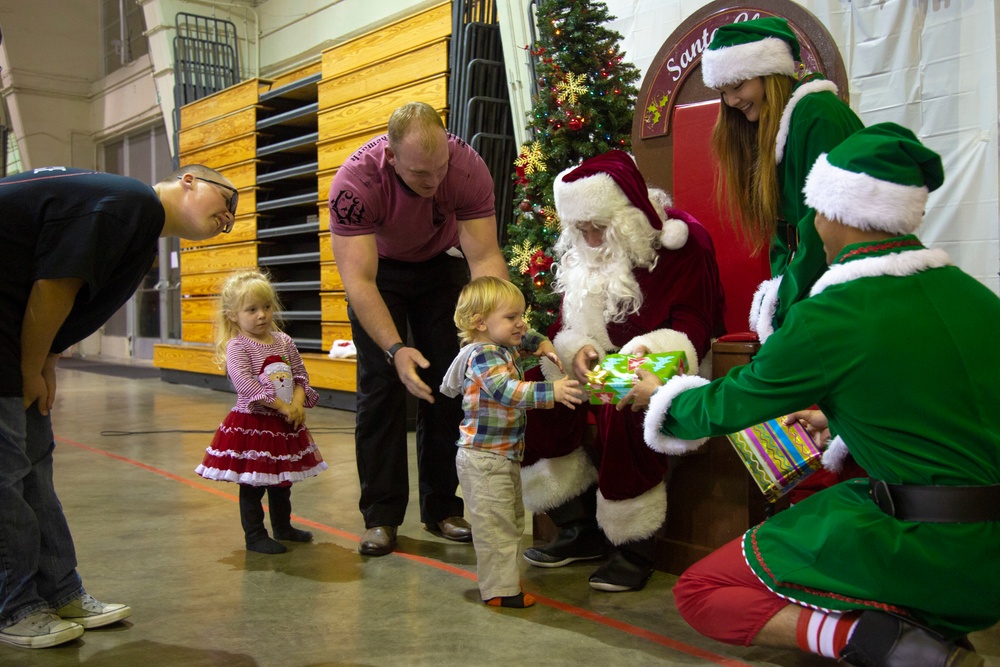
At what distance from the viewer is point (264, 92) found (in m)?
8.87

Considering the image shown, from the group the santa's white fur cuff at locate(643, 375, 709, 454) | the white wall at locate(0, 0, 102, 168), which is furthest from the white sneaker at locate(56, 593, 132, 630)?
the white wall at locate(0, 0, 102, 168)

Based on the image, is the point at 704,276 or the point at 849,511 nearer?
the point at 849,511

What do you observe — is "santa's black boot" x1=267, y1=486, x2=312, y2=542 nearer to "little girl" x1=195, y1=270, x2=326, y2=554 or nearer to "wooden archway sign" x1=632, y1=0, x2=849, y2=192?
"little girl" x1=195, y1=270, x2=326, y2=554

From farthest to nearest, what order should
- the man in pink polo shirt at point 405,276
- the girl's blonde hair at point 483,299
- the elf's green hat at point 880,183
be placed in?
the man in pink polo shirt at point 405,276 < the girl's blonde hair at point 483,299 < the elf's green hat at point 880,183

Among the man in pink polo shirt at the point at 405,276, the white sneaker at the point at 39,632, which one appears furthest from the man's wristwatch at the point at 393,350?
the white sneaker at the point at 39,632

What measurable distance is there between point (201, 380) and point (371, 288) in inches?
278

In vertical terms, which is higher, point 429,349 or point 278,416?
point 429,349

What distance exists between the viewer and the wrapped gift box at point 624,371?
2285 mm

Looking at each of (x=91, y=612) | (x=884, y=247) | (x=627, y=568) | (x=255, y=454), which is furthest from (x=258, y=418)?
(x=884, y=247)

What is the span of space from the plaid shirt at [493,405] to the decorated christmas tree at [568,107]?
201 centimetres

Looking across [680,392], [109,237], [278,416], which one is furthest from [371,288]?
[680,392]

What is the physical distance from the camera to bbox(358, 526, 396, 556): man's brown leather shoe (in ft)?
10.4

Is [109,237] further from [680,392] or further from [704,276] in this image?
[704,276]

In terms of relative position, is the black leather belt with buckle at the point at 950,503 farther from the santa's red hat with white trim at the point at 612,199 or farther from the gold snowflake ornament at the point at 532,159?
the gold snowflake ornament at the point at 532,159
